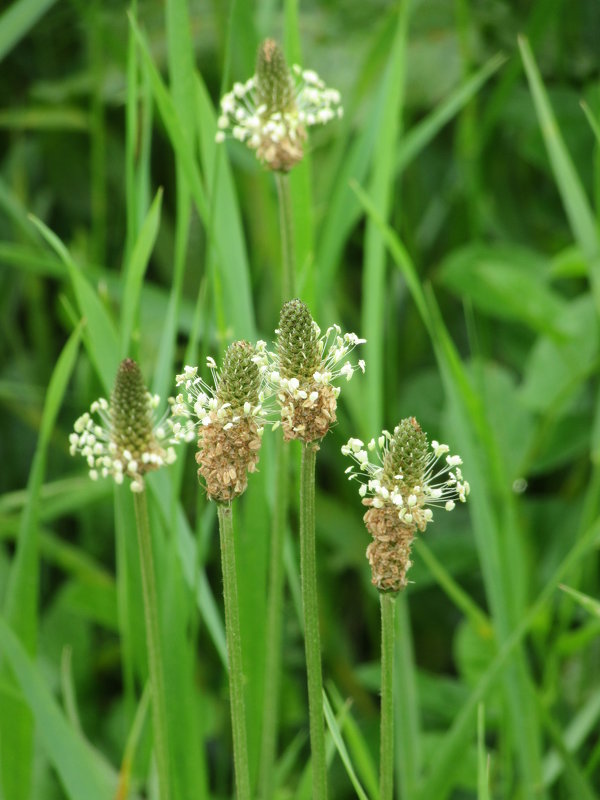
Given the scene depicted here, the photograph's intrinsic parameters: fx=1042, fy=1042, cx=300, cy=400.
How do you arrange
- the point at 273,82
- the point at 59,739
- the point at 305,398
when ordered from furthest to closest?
the point at 273,82 < the point at 59,739 < the point at 305,398

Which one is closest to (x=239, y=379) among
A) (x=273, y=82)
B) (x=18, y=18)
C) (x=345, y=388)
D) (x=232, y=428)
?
(x=232, y=428)

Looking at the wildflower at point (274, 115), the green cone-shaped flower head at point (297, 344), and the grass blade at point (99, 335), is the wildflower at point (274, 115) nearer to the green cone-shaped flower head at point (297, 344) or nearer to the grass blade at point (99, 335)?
the grass blade at point (99, 335)

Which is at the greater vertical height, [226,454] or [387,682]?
[226,454]

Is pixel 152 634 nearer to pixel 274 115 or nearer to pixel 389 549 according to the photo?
pixel 389 549

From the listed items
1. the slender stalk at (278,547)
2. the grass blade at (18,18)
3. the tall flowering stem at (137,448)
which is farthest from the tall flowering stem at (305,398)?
the grass blade at (18,18)

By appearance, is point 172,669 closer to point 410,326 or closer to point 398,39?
point 398,39

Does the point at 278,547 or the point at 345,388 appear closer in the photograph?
the point at 278,547
